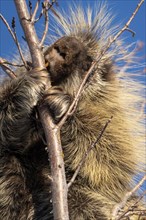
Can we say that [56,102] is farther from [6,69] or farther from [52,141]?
[52,141]

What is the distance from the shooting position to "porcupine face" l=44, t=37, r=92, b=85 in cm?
295

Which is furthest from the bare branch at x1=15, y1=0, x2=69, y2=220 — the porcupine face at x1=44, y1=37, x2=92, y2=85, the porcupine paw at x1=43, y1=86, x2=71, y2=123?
the porcupine face at x1=44, y1=37, x2=92, y2=85

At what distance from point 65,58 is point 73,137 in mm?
618

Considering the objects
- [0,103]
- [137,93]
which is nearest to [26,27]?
[0,103]

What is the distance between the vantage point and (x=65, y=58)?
120 inches

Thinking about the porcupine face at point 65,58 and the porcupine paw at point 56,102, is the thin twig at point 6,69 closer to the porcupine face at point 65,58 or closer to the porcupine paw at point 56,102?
the porcupine paw at point 56,102

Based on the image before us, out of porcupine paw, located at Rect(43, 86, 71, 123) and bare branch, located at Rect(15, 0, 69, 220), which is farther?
porcupine paw, located at Rect(43, 86, 71, 123)

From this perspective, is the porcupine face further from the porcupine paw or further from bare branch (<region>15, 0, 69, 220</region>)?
bare branch (<region>15, 0, 69, 220</region>)

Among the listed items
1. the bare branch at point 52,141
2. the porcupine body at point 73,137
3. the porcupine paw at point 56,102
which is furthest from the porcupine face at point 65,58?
the bare branch at point 52,141

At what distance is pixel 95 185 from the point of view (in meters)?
3.29

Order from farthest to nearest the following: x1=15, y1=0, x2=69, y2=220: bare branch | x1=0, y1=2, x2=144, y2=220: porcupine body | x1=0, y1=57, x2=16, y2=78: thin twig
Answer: x1=0, y1=2, x2=144, y2=220: porcupine body
x1=0, y1=57, x2=16, y2=78: thin twig
x1=15, y1=0, x2=69, y2=220: bare branch

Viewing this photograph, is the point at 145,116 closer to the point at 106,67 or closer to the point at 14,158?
the point at 106,67

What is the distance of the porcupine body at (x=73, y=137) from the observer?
116 inches


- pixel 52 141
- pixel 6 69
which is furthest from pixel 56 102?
pixel 52 141
